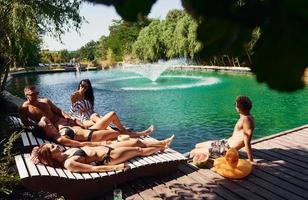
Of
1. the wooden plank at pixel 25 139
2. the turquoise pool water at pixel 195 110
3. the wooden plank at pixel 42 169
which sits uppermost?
the wooden plank at pixel 25 139

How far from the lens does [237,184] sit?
4824 mm

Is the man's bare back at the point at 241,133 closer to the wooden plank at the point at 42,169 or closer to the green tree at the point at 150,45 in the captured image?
the wooden plank at the point at 42,169

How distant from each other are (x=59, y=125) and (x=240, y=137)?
3.20 m

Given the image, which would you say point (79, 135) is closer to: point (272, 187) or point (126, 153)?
point (126, 153)

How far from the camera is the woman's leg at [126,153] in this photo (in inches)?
203

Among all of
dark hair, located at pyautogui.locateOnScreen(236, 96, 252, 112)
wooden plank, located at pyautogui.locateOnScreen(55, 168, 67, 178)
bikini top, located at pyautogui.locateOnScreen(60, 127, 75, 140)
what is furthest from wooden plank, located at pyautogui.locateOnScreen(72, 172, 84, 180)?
dark hair, located at pyautogui.locateOnScreen(236, 96, 252, 112)

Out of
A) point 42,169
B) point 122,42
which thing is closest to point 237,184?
point 42,169

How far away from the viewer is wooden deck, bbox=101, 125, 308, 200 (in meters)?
4.53

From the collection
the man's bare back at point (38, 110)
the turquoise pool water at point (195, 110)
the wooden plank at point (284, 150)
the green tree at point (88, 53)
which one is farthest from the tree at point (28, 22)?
the green tree at point (88, 53)

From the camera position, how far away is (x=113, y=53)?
7250 cm

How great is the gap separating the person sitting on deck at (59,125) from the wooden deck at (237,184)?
4.80ft

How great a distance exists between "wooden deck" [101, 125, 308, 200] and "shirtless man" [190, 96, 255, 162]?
35cm

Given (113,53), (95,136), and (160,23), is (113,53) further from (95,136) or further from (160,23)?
(95,136)

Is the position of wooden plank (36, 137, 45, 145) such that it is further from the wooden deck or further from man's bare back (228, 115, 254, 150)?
man's bare back (228, 115, 254, 150)
